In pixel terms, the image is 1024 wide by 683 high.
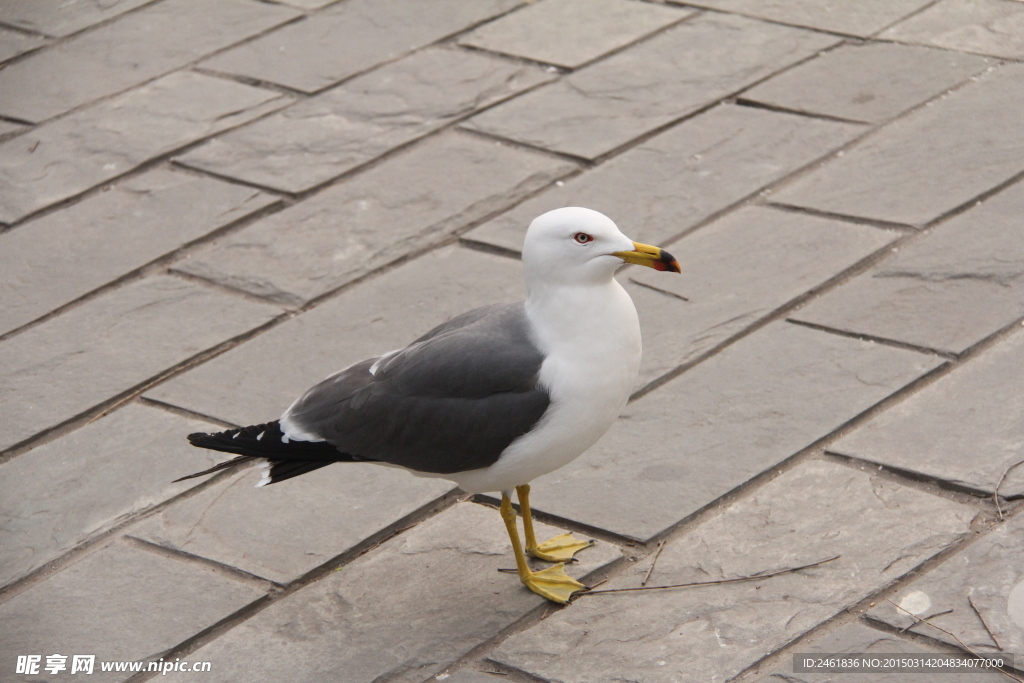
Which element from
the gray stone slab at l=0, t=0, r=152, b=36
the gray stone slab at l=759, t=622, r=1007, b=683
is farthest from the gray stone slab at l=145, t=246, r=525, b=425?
the gray stone slab at l=0, t=0, r=152, b=36

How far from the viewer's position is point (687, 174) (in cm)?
554

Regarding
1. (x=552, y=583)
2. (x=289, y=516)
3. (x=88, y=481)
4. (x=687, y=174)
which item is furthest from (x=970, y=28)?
(x=88, y=481)

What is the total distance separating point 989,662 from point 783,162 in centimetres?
289

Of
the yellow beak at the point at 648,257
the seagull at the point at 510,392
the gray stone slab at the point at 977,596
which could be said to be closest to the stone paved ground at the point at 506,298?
the gray stone slab at the point at 977,596

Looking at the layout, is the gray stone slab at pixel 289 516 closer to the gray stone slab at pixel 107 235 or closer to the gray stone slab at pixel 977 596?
the gray stone slab at pixel 107 235

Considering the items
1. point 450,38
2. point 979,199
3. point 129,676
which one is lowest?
point 129,676

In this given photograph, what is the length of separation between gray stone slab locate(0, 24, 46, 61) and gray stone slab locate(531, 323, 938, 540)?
4635mm

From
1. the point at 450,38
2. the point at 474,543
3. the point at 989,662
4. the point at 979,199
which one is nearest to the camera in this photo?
the point at 989,662

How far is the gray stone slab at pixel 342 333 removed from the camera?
453 cm

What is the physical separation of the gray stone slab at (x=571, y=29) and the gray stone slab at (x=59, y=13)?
7.44 ft

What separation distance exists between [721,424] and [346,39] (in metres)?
3.73

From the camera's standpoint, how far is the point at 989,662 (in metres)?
3.08

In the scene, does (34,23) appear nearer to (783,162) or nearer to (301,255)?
(301,255)

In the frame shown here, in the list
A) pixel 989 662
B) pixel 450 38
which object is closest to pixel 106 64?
pixel 450 38
